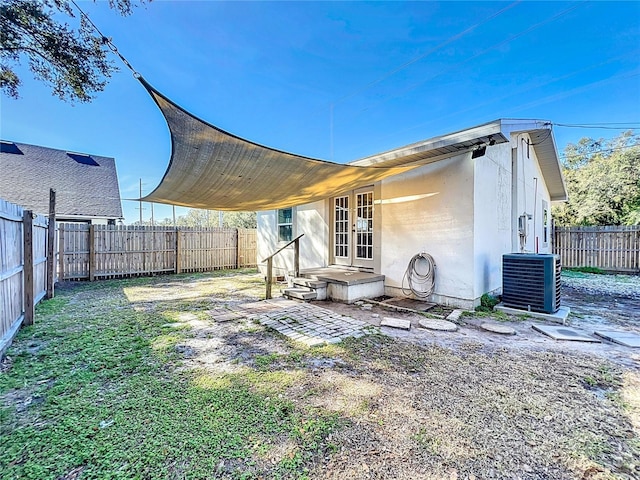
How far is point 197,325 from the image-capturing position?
14.0 ft

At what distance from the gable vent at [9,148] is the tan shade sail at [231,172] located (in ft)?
44.3

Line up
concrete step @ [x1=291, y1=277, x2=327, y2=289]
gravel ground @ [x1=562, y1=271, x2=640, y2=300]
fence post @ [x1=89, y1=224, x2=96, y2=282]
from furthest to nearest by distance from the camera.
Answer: fence post @ [x1=89, y1=224, x2=96, y2=282] → gravel ground @ [x1=562, y1=271, x2=640, y2=300] → concrete step @ [x1=291, y1=277, x2=327, y2=289]

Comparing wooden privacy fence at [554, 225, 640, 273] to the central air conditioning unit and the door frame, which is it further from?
the door frame

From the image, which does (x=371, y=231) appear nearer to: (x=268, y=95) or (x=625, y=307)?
(x=625, y=307)

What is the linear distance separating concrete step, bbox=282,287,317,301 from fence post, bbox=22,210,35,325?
4.14 m

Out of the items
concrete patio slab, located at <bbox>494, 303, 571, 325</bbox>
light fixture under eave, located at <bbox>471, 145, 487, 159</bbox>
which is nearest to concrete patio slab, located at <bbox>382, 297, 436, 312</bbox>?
concrete patio slab, located at <bbox>494, 303, 571, 325</bbox>

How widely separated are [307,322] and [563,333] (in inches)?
143

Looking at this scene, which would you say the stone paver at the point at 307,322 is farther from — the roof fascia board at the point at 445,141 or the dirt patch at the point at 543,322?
the roof fascia board at the point at 445,141

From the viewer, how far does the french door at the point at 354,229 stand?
677cm

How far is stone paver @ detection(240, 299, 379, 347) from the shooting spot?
3766mm

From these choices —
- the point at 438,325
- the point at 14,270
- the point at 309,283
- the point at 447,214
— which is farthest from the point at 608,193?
the point at 14,270

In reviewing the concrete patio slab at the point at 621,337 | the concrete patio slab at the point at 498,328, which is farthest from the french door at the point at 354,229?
the concrete patio slab at the point at 621,337

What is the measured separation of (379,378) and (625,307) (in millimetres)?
6086

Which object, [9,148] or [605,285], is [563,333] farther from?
[9,148]
